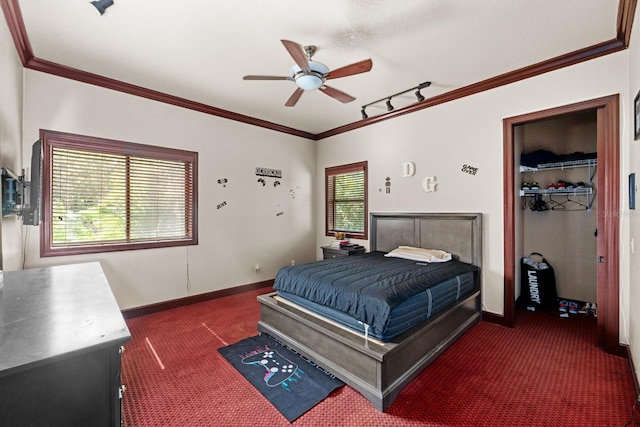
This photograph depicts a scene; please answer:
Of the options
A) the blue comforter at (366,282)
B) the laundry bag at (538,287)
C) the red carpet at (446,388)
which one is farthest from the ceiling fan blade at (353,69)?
the laundry bag at (538,287)

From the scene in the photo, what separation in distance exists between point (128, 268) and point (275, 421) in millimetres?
2748

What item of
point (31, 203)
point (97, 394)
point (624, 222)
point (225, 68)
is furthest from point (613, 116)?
point (31, 203)

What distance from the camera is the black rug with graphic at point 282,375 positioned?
6.64ft

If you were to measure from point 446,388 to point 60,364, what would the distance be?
2.33 m

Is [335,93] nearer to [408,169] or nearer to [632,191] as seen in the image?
[408,169]

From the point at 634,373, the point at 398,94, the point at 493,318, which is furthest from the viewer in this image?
the point at 398,94

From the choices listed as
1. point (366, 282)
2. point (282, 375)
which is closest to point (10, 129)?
point (282, 375)

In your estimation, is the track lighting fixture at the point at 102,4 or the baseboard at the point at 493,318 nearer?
the track lighting fixture at the point at 102,4

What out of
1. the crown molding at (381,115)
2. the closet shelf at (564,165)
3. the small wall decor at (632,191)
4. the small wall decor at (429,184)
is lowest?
the small wall decor at (632,191)

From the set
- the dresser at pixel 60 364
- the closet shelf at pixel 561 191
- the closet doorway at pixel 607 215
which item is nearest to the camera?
the dresser at pixel 60 364

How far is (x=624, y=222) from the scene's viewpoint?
2.60m

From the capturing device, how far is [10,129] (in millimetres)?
2357

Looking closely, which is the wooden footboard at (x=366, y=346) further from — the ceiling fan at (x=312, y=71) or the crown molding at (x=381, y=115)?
the crown molding at (x=381, y=115)

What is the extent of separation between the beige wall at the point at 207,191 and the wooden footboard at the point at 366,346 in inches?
63.3
